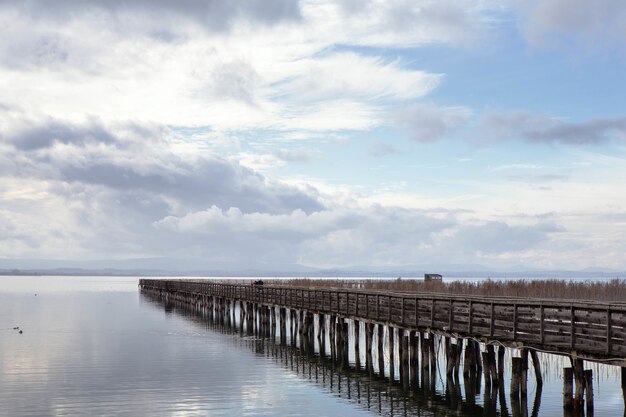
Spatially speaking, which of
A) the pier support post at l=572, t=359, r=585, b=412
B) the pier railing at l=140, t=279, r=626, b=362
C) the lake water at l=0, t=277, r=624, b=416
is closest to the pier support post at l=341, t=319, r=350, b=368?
the pier railing at l=140, t=279, r=626, b=362

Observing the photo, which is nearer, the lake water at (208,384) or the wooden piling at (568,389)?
the wooden piling at (568,389)

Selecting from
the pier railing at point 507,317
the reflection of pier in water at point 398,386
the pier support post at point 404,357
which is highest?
the pier railing at point 507,317

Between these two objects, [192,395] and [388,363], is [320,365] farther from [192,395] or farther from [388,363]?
[192,395]

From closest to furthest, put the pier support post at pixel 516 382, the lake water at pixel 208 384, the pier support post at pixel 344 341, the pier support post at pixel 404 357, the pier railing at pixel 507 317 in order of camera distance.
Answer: the pier railing at pixel 507 317 < the lake water at pixel 208 384 < the pier support post at pixel 516 382 < the pier support post at pixel 404 357 < the pier support post at pixel 344 341

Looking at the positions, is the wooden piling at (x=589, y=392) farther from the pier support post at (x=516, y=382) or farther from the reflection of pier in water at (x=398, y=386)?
the pier support post at (x=516, y=382)

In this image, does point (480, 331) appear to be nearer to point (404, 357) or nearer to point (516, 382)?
point (516, 382)

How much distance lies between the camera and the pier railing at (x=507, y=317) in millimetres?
24641

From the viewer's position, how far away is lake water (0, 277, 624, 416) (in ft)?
95.8

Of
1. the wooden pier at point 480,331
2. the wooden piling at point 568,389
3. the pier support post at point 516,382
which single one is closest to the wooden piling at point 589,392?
the wooden pier at point 480,331

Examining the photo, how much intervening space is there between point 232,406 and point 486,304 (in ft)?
36.5

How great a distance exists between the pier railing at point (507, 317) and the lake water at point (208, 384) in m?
2.96


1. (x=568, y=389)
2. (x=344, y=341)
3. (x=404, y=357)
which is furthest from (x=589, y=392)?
(x=344, y=341)

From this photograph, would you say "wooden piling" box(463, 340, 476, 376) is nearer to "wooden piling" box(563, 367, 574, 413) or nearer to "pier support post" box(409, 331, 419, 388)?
"pier support post" box(409, 331, 419, 388)

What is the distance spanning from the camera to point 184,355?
46562 millimetres
